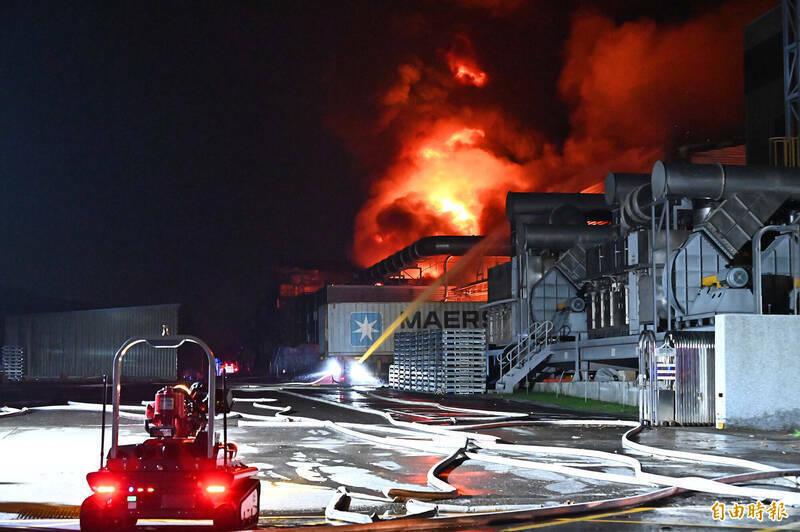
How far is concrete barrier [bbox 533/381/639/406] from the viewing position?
86.4 feet

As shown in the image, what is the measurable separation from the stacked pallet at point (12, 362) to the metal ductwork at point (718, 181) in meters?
46.2

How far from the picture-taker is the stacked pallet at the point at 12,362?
2299 inches

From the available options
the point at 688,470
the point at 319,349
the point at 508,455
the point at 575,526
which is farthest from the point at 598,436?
the point at 319,349

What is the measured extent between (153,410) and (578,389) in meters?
24.2

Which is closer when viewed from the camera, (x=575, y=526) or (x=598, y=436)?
(x=575, y=526)

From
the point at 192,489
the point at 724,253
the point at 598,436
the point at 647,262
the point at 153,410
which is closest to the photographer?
the point at 192,489

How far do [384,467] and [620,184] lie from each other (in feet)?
72.4

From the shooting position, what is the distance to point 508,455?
14234mm

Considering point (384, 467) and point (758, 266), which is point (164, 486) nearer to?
point (384, 467)

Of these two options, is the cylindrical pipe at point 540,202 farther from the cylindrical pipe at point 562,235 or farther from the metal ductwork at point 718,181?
the metal ductwork at point 718,181

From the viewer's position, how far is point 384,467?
12539 millimetres

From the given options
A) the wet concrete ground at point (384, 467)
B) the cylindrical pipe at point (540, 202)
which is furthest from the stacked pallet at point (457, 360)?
the wet concrete ground at point (384, 467)

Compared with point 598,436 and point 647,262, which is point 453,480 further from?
point 647,262

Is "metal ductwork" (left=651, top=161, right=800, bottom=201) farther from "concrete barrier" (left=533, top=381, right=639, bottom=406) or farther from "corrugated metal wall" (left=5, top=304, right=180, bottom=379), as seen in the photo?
"corrugated metal wall" (left=5, top=304, right=180, bottom=379)
